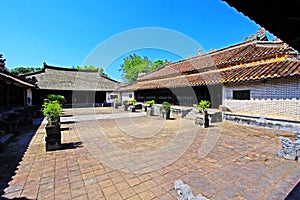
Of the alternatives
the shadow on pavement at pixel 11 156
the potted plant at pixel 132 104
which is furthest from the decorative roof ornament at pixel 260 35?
the shadow on pavement at pixel 11 156

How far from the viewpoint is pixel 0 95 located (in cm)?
856

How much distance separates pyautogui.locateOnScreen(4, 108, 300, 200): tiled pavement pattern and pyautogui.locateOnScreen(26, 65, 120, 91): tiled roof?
60.2 ft

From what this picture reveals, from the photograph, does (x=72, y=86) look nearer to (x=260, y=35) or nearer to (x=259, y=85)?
(x=259, y=85)

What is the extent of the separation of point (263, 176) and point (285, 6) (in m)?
3.36

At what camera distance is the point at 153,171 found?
11.6 ft

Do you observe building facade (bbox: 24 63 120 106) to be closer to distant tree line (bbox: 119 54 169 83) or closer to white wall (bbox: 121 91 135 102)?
white wall (bbox: 121 91 135 102)

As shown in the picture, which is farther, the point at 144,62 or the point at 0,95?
the point at 144,62

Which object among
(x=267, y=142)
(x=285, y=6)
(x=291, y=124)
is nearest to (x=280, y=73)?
(x=291, y=124)

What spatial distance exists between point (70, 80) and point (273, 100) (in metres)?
25.6

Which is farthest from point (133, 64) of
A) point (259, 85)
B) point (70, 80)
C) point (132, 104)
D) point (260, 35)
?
point (259, 85)

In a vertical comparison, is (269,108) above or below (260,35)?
below

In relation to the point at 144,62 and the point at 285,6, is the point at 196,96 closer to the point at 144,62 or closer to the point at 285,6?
the point at 285,6

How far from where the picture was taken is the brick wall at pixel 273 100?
691 centimetres

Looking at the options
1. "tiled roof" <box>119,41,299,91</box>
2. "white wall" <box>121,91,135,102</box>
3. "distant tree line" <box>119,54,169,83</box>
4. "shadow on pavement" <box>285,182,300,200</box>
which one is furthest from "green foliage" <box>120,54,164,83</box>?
"shadow on pavement" <box>285,182,300,200</box>
